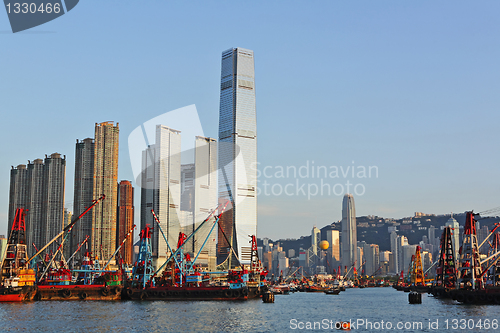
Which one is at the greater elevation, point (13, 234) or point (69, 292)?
point (13, 234)

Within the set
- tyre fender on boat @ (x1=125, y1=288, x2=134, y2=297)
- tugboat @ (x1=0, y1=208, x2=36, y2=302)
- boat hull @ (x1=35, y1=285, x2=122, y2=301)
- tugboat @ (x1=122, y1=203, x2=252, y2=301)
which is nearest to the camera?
tugboat @ (x1=0, y1=208, x2=36, y2=302)

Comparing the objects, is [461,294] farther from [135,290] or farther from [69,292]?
[69,292]

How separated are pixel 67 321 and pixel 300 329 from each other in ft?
130

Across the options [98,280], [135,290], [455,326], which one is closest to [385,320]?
[455,326]

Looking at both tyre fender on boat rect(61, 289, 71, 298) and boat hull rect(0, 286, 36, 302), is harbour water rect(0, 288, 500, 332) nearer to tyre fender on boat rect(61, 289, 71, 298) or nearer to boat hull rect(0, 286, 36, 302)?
boat hull rect(0, 286, 36, 302)

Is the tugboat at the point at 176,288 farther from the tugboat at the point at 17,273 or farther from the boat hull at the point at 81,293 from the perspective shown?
the tugboat at the point at 17,273

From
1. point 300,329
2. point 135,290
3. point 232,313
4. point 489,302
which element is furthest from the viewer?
point 135,290

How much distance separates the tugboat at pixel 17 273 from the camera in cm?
13712

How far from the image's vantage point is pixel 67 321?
9700 centimetres

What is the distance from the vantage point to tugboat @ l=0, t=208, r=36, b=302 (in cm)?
13712

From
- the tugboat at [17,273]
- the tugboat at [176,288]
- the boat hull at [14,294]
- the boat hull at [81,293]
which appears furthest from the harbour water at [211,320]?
the boat hull at [81,293]

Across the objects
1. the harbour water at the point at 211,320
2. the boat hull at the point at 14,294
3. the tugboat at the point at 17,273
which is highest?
the tugboat at the point at 17,273

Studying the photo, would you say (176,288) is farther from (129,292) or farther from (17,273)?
(17,273)

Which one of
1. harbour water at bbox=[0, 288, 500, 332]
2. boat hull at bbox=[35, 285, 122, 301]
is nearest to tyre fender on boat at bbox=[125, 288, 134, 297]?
boat hull at bbox=[35, 285, 122, 301]
